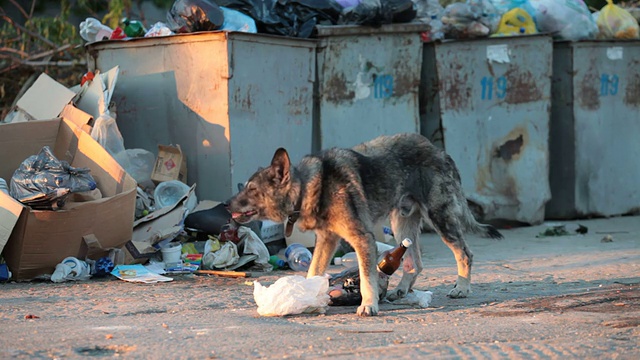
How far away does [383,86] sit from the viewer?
1025 cm

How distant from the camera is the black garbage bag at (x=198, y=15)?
9023mm

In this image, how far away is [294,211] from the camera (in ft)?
19.6

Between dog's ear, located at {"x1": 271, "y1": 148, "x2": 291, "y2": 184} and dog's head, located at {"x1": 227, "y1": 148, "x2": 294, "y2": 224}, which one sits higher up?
dog's ear, located at {"x1": 271, "y1": 148, "x2": 291, "y2": 184}

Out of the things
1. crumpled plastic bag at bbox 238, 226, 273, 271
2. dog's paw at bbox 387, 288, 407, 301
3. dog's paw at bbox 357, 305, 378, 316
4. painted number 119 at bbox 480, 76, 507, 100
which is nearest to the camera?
dog's paw at bbox 357, 305, 378, 316

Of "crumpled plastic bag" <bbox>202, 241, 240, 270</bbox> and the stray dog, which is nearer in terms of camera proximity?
the stray dog

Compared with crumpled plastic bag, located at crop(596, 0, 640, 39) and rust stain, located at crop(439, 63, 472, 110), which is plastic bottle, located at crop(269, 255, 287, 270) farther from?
crumpled plastic bag, located at crop(596, 0, 640, 39)

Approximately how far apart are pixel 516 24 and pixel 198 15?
163 inches

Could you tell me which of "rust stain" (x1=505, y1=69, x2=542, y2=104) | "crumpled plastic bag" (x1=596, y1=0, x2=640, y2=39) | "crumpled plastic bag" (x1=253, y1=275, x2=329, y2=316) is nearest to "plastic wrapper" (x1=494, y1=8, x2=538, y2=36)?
"rust stain" (x1=505, y1=69, x2=542, y2=104)

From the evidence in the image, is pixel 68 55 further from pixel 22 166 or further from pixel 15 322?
pixel 15 322

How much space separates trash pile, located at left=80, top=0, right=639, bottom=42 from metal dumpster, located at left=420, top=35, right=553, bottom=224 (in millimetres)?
229

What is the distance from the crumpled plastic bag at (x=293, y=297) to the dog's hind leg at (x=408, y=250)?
861 millimetres

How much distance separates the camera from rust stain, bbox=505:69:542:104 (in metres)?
11.0

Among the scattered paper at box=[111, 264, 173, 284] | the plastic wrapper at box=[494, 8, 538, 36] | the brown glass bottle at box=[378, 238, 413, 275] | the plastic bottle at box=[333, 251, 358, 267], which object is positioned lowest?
the plastic bottle at box=[333, 251, 358, 267]

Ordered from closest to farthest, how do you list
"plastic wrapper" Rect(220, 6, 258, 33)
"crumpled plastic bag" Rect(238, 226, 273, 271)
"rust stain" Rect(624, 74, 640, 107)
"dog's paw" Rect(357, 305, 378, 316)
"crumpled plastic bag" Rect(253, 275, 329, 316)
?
"crumpled plastic bag" Rect(253, 275, 329, 316)
"dog's paw" Rect(357, 305, 378, 316)
"crumpled plastic bag" Rect(238, 226, 273, 271)
"plastic wrapper" Rect(220, 6, 258, 33)
"rust stain" Rect(624, 74, 640, 107)
